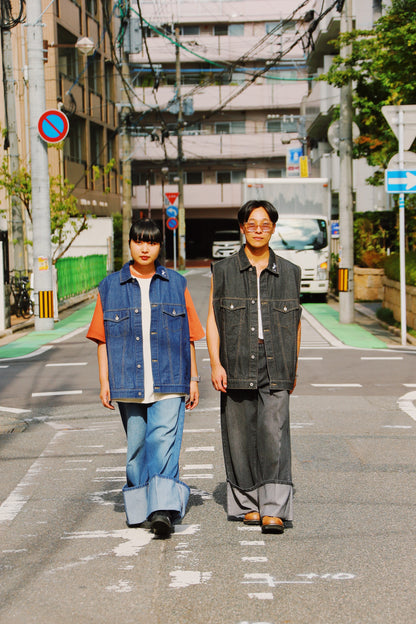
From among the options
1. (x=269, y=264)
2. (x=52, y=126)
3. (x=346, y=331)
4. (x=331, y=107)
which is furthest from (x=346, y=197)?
(x=331, y=107)

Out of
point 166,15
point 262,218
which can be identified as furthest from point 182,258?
point 262,218

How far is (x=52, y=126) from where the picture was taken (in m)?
19.3

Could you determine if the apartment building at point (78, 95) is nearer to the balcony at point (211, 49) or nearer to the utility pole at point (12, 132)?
the utility pole at point (12, 132)

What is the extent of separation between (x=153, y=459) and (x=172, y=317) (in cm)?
79

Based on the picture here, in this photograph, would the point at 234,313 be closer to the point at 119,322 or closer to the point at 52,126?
the point at 119,322

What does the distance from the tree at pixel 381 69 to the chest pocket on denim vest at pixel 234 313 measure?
11714mm

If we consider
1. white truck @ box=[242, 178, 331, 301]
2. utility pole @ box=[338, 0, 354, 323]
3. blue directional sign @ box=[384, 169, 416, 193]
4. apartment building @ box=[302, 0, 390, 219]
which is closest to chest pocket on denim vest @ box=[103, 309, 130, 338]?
blue directional sign @ box=[384, 169, 416, 193]

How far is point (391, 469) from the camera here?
687 centimetres

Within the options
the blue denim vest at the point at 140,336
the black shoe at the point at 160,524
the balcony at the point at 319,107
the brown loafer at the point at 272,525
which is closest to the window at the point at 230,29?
the balcony at the point at 319,107

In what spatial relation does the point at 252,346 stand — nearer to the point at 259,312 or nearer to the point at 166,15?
the point at 259,312

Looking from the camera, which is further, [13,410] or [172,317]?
[13,410]

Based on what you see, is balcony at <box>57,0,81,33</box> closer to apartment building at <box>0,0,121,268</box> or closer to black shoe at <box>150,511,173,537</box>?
apartment building at <box>0,0,121,268</box>

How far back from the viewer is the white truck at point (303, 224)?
2636cm

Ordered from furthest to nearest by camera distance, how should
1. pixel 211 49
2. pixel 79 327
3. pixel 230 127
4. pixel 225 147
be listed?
pixel 230 127
pixel 225 147
pixel 211 49
pixel 79 327
